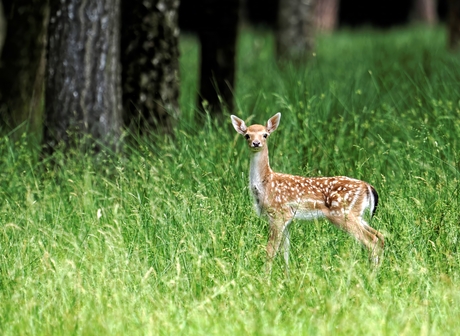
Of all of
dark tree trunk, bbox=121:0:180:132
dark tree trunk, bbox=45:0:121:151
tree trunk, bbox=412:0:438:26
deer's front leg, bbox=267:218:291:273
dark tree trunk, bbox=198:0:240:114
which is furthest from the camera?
tree trunk, bbox=412:0:438:26

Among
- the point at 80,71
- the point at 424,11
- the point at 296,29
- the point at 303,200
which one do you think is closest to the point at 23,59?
the point at 80,71

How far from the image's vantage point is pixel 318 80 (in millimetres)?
9961

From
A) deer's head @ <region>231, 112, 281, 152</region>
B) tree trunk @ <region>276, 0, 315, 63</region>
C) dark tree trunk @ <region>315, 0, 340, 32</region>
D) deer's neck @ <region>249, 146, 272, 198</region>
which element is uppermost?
deer's head @ <region>231, 112, 281, 152</region>

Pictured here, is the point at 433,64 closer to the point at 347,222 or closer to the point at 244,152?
the point at 244,152

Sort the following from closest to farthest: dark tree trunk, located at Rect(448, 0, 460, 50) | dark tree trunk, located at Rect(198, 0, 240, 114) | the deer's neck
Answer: the deer's neck
dark tree trunk, located at Rect(198, 0, 240, 114)
dark tree trunk, located at Rect(448, 0, 460, 50)

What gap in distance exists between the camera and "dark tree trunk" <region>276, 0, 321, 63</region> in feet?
51.6

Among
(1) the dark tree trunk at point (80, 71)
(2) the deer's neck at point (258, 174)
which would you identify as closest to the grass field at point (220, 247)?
(2) the deer's neck at point (258, 174)

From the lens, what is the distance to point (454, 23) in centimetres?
1566

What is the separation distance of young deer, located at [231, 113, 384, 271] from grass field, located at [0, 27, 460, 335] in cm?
10

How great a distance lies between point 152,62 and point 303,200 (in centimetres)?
352

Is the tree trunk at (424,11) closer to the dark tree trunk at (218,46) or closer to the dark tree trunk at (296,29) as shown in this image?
the dark tree trunk at (296,29)

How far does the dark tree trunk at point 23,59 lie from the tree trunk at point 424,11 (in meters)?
19.8

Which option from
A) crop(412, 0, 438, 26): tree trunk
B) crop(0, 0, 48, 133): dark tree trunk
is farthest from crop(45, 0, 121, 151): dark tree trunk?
crop(412, 0, 438, 26): tree trunk

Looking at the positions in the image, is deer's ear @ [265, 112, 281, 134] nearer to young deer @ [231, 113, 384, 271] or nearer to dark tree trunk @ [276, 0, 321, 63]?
young deer @ [231, 113, 384, 271]
